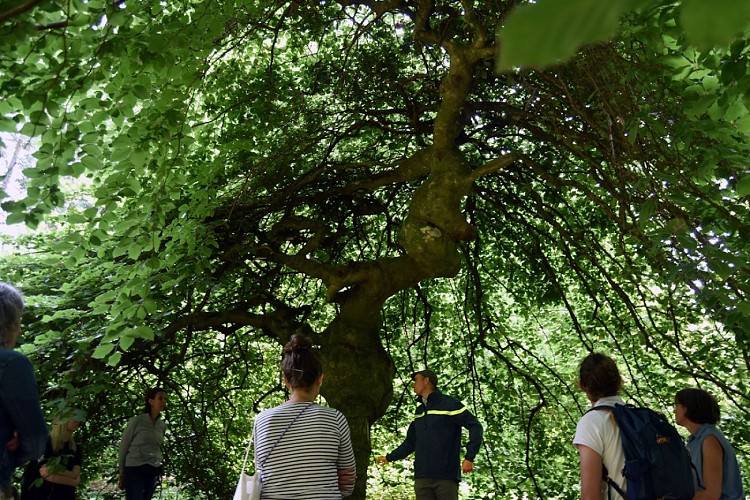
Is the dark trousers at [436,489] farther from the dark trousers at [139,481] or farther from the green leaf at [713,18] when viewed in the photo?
the green leaf at [713,18]

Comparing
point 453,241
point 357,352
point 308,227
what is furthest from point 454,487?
point 308,227

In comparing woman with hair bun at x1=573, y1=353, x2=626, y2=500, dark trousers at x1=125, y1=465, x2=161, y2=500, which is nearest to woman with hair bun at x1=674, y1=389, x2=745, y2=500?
woman with hair bun at x1=573, y1=353, x2=626, y2=500

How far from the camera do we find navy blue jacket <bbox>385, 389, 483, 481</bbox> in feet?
17.4

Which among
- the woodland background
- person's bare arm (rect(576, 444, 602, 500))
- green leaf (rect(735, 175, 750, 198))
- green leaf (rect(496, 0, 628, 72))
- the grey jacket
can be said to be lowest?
person's bare arm (rect(576, 444, 602, 500))

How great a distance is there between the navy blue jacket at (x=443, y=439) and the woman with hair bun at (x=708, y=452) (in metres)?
1.80

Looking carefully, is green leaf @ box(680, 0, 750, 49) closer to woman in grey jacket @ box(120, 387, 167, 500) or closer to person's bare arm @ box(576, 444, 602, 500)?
person's bare arm @ box(576, 444, 602, 500)

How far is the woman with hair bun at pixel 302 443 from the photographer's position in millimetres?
3367

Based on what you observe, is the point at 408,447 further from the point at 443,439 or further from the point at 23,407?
the point at 23,407

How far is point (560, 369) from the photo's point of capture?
10.2 m

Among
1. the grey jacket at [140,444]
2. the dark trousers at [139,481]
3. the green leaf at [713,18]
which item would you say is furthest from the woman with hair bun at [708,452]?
the dark trousers at [139,481]

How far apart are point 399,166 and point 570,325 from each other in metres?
4.44

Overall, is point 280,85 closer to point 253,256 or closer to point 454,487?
point 253,256

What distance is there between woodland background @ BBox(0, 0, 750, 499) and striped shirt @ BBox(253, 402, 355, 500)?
30.6 inches

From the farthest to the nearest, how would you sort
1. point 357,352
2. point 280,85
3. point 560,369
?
point 560,369
point 280,85
point 357,352
